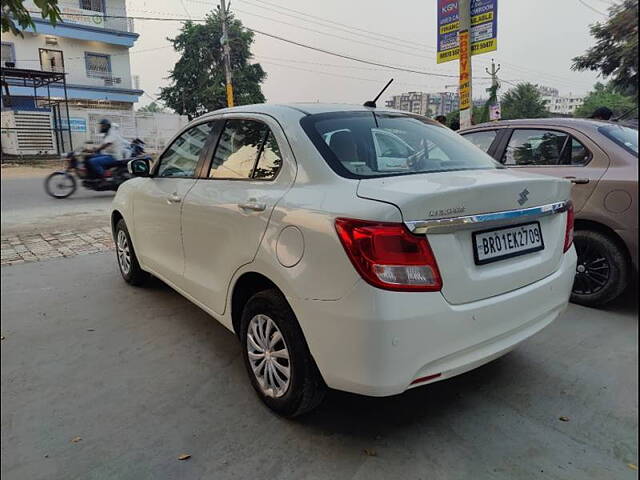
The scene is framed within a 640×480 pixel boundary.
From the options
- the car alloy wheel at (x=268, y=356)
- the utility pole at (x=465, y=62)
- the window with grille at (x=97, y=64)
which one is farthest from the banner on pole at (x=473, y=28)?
the window with grille at (x=97, y=64)

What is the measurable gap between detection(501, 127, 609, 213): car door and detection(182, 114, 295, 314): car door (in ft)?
4.50

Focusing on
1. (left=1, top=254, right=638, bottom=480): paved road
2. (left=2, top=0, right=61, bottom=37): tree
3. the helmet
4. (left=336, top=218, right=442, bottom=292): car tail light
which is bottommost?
(left=1, top=254, right=638, bottom=480): paved road

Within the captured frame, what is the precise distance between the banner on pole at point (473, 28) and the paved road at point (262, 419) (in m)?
0.94

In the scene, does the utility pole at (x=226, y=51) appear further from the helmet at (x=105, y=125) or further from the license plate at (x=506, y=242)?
the license plate at (x=506, y=242)

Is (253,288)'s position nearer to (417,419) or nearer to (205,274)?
(205,274)

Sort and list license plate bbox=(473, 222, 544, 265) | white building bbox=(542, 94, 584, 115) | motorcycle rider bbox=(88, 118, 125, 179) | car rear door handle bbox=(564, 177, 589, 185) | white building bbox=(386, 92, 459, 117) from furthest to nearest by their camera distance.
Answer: motorcycle rider bbox=(88, 118, 125, 179)
car rear door handle bbox=(564, 177, 589, 185)
white building bbox=(386, 92, 459, 117)
license plate bbox=(473, 222, 544, 265)
white building bbox=(542, 94, 584, 115)

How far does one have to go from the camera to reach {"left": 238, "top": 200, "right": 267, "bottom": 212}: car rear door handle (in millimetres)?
A: 2105

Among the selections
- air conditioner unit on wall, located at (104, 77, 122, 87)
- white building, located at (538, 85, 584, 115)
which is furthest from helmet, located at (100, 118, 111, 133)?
white building, located at (538, 85, 584, 115)

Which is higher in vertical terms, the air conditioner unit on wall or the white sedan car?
the air conditioner unit on wall

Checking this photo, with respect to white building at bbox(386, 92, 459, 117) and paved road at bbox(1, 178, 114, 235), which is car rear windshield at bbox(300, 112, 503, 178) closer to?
white building at bbox(386, 92, 459, 117)

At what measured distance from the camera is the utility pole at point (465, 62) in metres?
1.28

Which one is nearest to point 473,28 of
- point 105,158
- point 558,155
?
point 558,155

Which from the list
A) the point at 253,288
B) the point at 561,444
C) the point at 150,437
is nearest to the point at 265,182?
the point at 253,288

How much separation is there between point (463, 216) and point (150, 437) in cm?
166
